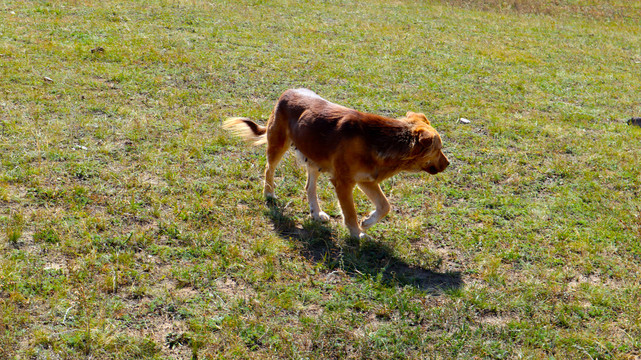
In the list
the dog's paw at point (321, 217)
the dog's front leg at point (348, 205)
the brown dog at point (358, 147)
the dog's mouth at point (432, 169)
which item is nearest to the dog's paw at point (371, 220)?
the brown dog at point (358, 147)

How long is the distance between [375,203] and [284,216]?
1.13 metres

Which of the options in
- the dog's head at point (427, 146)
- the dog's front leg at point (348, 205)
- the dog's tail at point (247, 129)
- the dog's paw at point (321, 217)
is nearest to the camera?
the dog's head at point (427, 146)

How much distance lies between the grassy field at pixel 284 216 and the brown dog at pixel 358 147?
0.60m

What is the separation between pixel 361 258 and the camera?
223 inches

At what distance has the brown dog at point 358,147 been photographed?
18.9 ft

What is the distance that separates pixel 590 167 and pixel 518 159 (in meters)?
1.10

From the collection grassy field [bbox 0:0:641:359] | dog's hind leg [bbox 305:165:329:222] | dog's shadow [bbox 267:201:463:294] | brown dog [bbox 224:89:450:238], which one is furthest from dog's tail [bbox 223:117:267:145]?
dog's shadow [bbox 267:201:463:294]

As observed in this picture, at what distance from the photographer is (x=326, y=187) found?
7281 mm

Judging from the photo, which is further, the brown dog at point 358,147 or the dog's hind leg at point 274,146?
the dog's hind leg at point 274,146

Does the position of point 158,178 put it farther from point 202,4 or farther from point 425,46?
point 202,4

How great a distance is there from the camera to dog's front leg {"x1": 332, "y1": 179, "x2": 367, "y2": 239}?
588 cm

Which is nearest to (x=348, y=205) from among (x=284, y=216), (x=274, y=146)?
(x=284, y=216)

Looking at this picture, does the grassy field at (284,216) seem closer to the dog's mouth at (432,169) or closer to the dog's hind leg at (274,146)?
the dog's hind leg at (274,146)

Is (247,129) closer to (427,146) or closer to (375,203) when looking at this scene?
(375,203)
